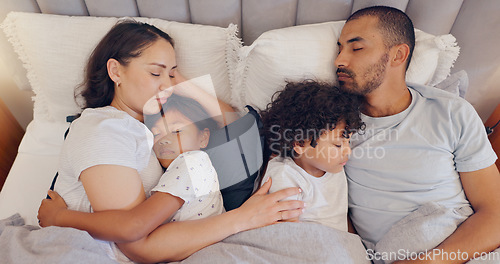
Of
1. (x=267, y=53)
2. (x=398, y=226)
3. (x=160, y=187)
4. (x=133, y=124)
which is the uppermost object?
(x=267, y=53)

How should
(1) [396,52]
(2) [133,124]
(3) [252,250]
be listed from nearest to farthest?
(3) [252,250] < (2) [133,124] < (1) [396,52]

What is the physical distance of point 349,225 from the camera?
108cm

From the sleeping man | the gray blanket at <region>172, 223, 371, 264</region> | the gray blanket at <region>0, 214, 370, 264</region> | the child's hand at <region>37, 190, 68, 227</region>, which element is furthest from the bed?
the gray blanket at <region>172, 223, 371, 264</region>

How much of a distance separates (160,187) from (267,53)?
59 centimetres

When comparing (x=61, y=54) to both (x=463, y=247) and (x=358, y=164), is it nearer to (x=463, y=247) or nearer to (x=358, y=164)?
(x=358, y=164)

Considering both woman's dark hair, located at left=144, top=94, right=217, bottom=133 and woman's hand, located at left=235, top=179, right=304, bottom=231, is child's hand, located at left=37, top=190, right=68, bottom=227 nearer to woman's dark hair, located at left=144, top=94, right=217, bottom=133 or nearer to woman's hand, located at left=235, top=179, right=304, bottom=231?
woman's dark hair, located at left=144, top=94, right=217, bottom=133

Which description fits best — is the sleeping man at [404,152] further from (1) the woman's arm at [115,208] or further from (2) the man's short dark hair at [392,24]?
(1) the woman's arm at [115,208]

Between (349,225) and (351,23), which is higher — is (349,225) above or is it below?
below

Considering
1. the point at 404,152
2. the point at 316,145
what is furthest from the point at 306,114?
the point at 404,152

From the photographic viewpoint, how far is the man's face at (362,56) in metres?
1.00

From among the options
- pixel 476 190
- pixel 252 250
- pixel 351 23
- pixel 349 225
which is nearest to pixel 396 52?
pixel 351 23

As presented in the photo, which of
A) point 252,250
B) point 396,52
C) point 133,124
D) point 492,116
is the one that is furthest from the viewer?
point 492,116

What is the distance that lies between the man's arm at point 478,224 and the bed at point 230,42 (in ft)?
1.23

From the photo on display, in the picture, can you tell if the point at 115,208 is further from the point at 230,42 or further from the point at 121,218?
the point at 230,42
